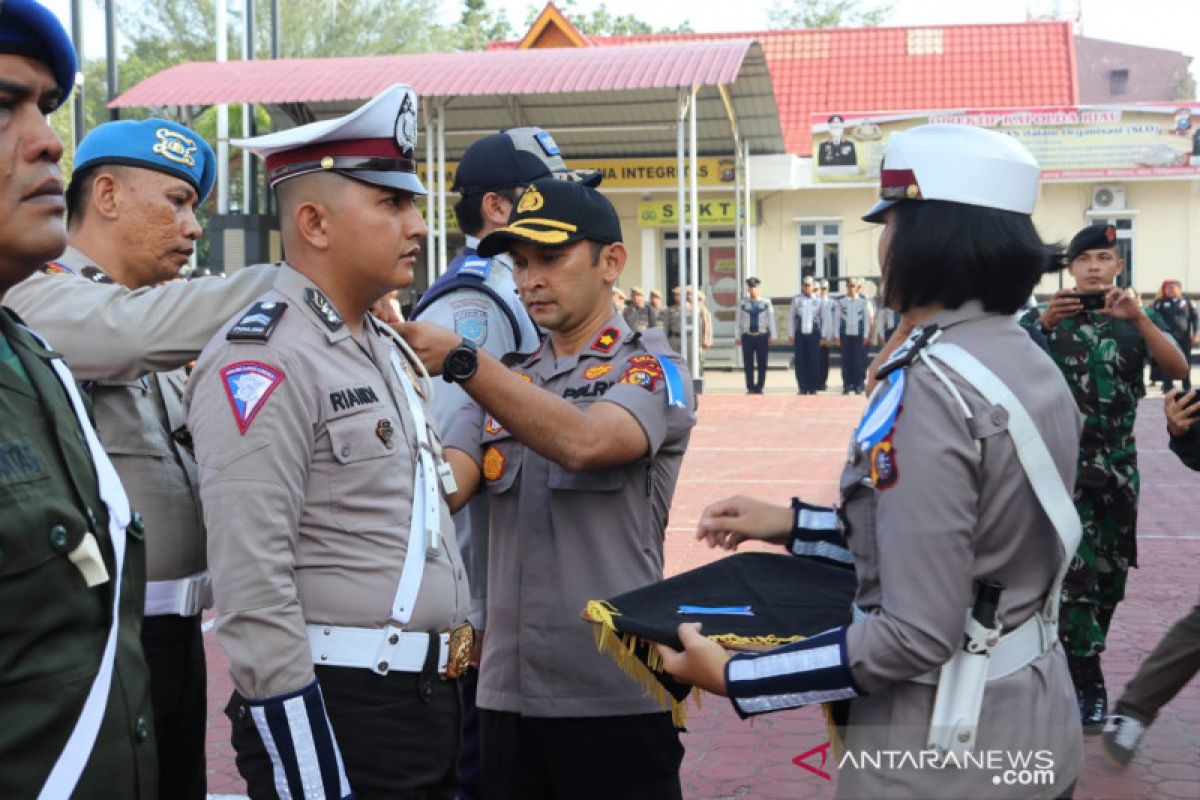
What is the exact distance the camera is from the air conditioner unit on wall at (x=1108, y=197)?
30.7 meters

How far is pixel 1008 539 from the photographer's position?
232 centimetres

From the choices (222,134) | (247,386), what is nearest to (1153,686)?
(247,386)

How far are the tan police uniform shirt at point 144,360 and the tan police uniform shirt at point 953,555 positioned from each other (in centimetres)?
142

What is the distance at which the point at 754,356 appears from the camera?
936 inches

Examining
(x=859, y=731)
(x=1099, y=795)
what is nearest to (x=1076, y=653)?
(x=1099, y=795)

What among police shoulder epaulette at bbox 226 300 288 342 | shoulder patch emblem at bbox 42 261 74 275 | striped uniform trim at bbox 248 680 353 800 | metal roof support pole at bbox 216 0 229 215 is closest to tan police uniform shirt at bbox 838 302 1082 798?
striped uniform trim at bbox 248 680 353 800

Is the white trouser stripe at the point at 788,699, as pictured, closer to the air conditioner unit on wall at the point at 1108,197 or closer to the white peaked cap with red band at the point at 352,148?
the white peaked cap with red band at the point at 352,148

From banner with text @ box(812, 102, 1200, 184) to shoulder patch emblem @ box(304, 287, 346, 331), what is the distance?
28.3 meters

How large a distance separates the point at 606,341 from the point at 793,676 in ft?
4.29

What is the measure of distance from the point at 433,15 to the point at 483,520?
54552 mm

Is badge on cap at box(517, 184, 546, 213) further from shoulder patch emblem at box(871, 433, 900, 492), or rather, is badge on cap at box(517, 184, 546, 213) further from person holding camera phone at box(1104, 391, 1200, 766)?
person holding camera phone at box(1104, 391, 1200, 766)

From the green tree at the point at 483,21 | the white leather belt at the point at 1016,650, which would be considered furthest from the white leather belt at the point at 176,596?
the green tree at the point at 483,21

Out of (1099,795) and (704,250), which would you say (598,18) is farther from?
(1099,795)

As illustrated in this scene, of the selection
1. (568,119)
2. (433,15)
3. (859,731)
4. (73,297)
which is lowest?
(859,731)
